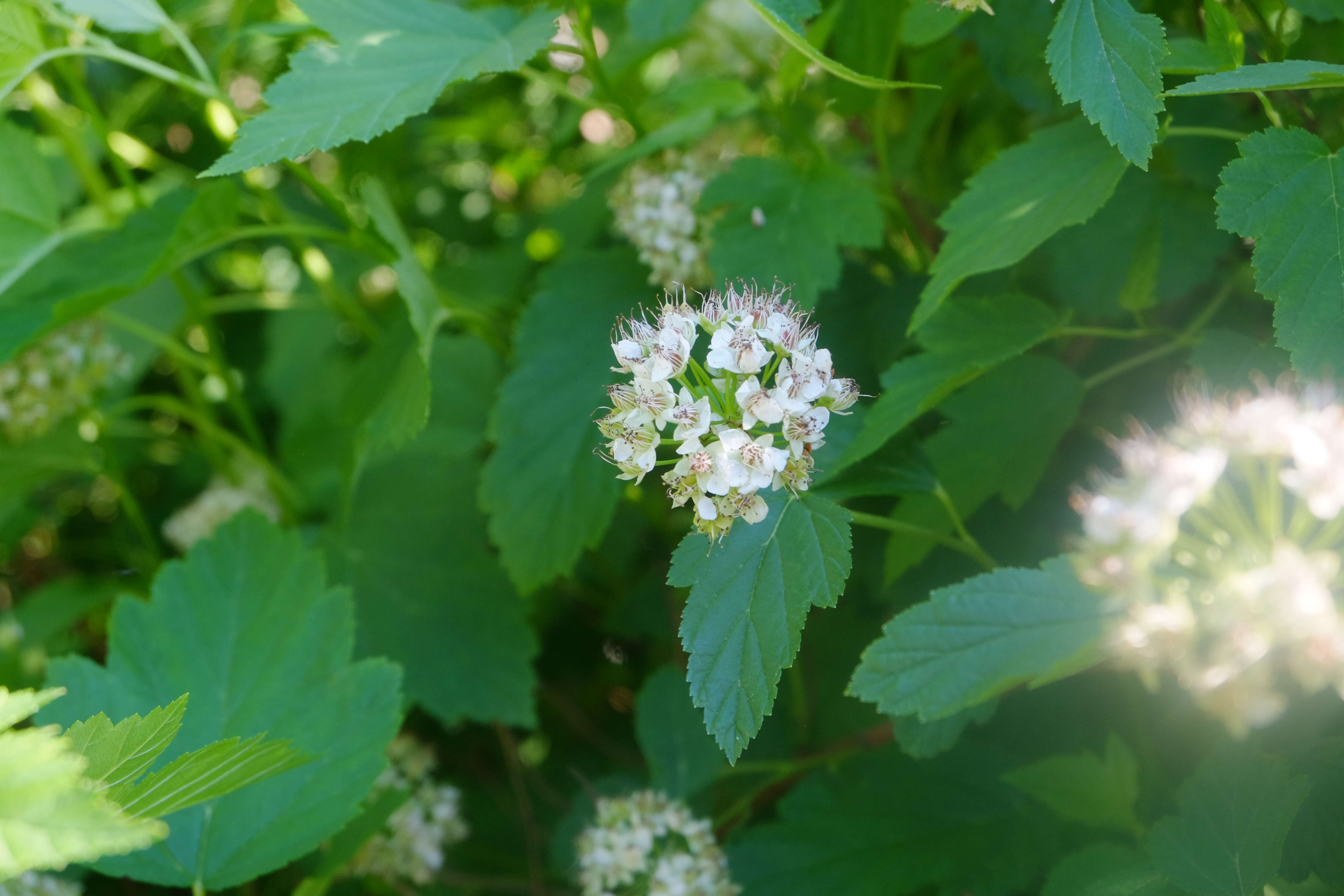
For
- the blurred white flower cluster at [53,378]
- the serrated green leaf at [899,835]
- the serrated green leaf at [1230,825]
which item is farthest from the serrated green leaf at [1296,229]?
the blurred white flower cluster at [53,378]

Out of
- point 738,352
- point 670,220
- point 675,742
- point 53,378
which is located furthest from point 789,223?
point 53,378

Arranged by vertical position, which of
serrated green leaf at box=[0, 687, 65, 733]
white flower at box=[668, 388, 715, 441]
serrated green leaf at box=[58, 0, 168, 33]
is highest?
serrated green leaf at box=[58, 0, 168, 33]

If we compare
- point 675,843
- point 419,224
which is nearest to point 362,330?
point 419,224

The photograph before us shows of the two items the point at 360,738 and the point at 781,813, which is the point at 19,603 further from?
the point at 781,813

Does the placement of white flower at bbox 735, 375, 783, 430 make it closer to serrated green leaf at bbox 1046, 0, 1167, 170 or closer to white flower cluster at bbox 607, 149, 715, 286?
serrated green leaf at bbox 1046, 0, 1167, 170

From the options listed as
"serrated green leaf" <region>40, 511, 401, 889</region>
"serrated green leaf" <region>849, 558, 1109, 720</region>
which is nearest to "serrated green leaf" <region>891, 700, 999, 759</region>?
"serrated green leaf" <region>849, 558, 1109, 720</region>
